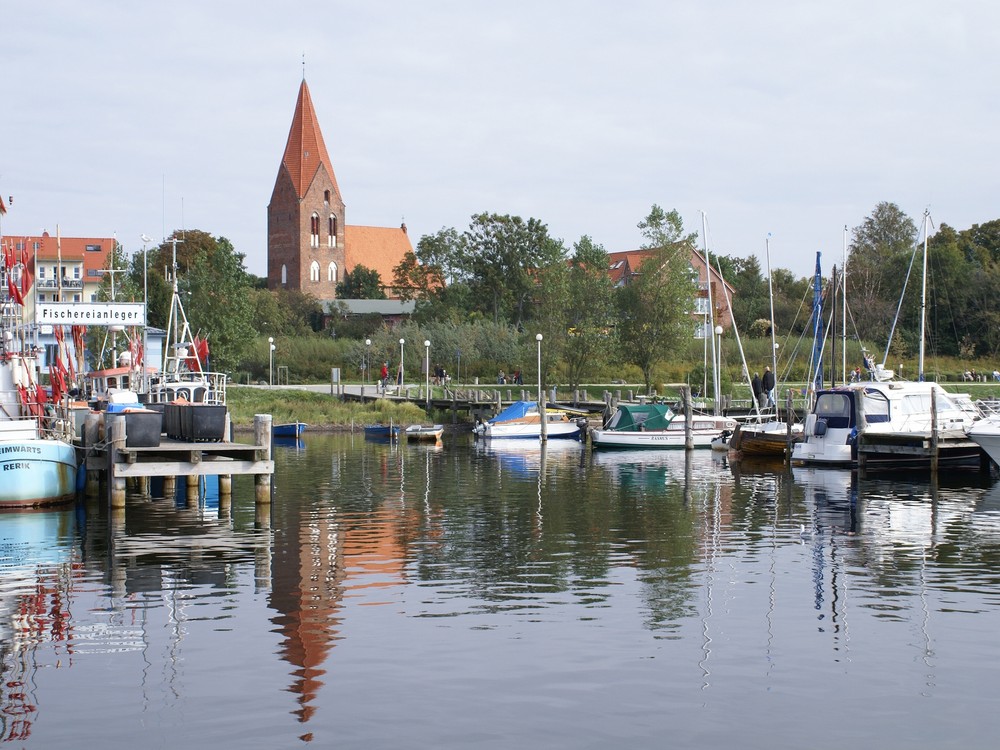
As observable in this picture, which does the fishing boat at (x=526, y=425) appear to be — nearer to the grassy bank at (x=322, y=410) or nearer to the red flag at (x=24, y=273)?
the grassy bank at (x=322, y=410)

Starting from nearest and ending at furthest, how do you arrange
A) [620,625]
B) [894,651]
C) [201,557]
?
[894,651], [620,625], [201,557]

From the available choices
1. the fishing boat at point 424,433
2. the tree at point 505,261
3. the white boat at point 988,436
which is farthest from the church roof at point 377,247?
the white boat at point 988,436

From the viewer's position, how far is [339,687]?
13.4 m

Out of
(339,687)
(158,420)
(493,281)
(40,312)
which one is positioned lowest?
(339,687)

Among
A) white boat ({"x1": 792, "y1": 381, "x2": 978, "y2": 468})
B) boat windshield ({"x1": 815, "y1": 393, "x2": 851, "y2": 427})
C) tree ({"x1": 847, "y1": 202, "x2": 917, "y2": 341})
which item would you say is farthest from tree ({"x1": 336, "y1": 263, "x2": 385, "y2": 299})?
white boat ({"x1": 792, "y1": 381, "x2": 978, "y2": 468})

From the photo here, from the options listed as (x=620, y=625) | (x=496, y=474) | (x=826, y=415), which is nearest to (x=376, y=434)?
(x=496, y=474)

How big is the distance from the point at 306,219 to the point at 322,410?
79.1 meters

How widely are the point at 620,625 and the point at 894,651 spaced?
3628 mm

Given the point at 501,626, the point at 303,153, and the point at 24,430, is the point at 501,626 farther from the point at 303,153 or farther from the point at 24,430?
the point at 303,153

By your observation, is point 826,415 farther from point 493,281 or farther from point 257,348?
point 493,281

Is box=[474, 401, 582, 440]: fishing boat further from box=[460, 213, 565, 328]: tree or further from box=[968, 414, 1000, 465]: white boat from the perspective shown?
box=[460, 213, 565, 328]: tree

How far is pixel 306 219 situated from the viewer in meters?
146

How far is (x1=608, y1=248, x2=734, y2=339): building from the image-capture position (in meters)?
80.8

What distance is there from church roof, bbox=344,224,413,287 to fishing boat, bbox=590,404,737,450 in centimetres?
10848
